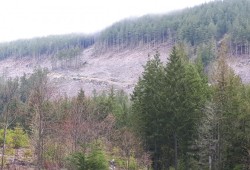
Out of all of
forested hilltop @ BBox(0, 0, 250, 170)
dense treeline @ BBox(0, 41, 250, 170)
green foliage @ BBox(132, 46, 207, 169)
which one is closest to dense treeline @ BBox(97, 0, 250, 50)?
forested hilltop @ BBox(0, 0, 250, 170)

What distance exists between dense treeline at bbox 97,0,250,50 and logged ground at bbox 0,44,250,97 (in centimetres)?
808

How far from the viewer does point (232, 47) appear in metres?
127

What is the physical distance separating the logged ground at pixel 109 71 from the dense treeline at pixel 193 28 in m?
8.08

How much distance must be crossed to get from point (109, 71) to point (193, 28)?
128ft

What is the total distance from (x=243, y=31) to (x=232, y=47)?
8.38 m

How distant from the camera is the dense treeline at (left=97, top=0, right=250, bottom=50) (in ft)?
445

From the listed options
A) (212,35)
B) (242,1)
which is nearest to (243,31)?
(212,35)

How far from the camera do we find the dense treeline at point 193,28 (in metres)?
136

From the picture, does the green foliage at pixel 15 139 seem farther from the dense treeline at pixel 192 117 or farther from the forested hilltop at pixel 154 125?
the dense treeline at pixel 192 117

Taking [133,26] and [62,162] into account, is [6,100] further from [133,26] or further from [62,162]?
[133,26]

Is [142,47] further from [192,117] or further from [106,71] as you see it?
[192,117]

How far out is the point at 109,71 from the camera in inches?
5669

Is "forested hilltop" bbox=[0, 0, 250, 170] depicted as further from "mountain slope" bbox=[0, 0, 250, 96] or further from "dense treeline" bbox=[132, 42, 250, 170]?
"mountain slope" bbox=[0, 0, 250, 96]

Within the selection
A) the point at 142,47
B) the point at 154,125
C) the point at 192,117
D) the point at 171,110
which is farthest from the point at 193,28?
the point at 171,110
